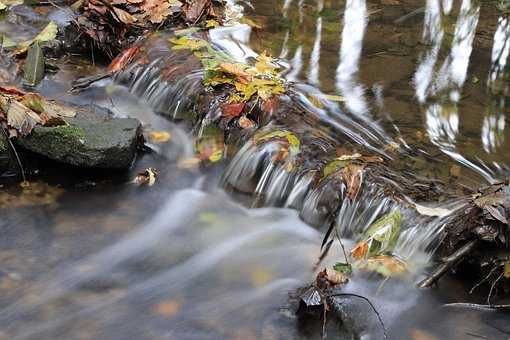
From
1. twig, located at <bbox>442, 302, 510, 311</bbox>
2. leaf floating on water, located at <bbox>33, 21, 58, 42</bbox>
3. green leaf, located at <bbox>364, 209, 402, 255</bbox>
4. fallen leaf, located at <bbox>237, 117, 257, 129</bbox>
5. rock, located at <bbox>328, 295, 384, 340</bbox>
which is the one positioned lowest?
rock, located at <bbox>328, 295, 384, 340</bbox>

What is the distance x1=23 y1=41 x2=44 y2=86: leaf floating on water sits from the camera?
5305 mm

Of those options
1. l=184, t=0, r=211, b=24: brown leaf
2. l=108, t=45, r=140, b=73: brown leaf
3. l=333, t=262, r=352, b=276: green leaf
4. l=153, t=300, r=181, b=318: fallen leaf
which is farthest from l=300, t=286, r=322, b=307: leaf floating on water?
l=184, t=0, r=211, b=24: brown leaf

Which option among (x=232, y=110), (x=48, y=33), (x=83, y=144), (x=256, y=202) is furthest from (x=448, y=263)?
(x=48, y=33)

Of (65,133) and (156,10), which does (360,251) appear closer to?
(65,133)

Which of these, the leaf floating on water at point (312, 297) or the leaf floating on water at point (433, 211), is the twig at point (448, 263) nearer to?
the leaf floating on water at point (433, 211)

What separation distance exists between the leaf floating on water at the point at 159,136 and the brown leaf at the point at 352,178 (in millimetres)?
1554

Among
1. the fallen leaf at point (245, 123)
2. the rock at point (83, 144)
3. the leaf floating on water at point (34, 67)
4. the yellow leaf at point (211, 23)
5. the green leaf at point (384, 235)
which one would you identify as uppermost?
the yellow leaf at point (211, 23)

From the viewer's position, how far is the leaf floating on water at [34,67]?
5305 mm

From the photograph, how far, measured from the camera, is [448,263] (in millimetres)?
3330

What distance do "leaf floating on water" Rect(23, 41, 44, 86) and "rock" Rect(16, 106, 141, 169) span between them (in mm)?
1244

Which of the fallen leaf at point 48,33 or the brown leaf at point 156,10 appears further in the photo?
the brown leaf at point 156,10

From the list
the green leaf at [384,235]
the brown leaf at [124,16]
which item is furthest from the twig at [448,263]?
the brown leaf at [124,16]

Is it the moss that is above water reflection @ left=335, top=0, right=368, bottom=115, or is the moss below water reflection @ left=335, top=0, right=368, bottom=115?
below

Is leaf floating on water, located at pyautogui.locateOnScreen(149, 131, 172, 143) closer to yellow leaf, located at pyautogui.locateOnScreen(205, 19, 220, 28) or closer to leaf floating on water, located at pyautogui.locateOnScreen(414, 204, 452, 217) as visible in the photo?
yellow leaf, located at pyautogui.locateOnScreen(205, 19, 220, 28)
